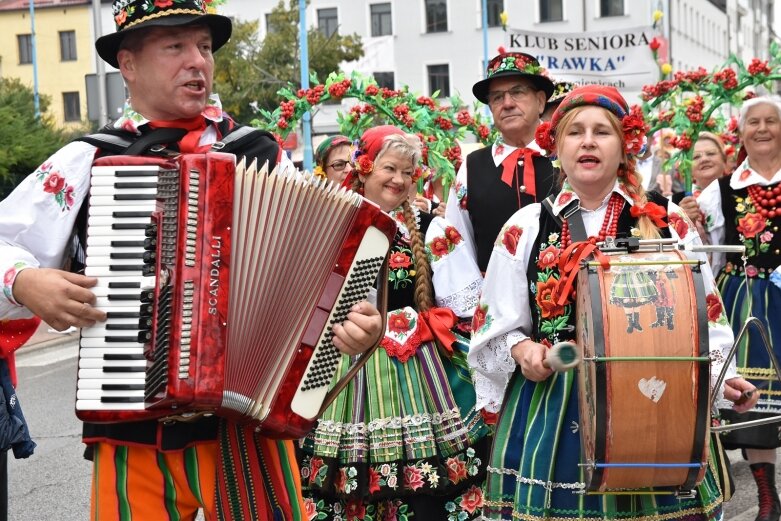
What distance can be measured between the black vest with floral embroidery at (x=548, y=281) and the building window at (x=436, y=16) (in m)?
45.1

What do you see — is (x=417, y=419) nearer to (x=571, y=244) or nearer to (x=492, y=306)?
(x=492, y=306)

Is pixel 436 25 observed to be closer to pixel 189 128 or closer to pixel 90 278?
pixel 189 128

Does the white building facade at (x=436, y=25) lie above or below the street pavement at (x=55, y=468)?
above

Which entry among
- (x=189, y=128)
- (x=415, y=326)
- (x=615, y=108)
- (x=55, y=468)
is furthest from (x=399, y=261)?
(x=55, y=468)

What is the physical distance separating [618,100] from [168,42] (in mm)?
1415

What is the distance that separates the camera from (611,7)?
47.2m

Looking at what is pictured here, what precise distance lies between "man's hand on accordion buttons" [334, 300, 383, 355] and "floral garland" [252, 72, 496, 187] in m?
4.81

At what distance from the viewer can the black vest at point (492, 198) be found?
17.9 feet

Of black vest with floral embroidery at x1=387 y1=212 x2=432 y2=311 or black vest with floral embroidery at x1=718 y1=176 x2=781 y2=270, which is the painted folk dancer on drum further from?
black vest with floral embroidery at x1=718 y1=176 x2=781 y2=270

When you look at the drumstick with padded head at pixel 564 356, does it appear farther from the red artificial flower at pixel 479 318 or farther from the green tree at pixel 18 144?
the green tree at pixel 18 144

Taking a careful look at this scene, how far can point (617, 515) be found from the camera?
11.2ft

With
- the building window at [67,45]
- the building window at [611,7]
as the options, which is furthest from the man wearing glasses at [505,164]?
the building window at [67,45]

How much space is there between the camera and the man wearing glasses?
5488 millimetres

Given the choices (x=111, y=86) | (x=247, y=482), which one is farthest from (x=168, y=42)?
(x=111, y=86)
